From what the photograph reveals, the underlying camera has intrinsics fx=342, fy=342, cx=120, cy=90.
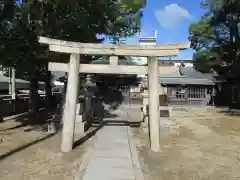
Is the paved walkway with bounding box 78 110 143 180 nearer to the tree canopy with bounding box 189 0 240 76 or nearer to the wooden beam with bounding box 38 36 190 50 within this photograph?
the wooden beam with bounding box 38 36 190 50

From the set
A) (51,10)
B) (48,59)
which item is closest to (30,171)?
(51,10)

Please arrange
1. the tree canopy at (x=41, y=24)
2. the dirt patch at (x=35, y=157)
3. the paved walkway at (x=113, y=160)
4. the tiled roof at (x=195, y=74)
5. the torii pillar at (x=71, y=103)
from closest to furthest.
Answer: the paved walkway at (x=113, y=160) < the dirt patch at (x=35, y=157) < the torii pillar at (x=71, y=103) < the tree canopy at (x=41, y=24) < the tiled roof at (x=195, y=74)

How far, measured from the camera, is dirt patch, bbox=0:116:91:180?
25.1 feet

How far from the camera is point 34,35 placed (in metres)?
13.5

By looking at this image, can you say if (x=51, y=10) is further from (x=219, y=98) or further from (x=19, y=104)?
(x=219, y=98)

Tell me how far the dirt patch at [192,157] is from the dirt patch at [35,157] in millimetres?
1916

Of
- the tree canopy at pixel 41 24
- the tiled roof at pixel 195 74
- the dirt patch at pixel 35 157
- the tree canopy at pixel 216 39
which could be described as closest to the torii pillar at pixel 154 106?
the dirt patch at pixel 35 157

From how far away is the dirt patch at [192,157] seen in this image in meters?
8.11

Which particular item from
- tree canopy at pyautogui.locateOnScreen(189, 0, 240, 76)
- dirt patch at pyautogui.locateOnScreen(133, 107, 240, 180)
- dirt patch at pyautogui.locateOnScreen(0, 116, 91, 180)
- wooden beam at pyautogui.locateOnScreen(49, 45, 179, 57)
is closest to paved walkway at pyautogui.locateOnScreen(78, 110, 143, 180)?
dirt patch at pyautogui.locateOnScreen(133, 107, 240, 180)

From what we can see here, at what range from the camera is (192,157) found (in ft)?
33.1

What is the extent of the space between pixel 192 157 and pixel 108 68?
3808 millimetres

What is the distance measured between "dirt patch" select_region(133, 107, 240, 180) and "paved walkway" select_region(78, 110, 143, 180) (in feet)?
1.09

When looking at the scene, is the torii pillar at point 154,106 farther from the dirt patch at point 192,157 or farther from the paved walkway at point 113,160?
the paved walkway at point 113,160

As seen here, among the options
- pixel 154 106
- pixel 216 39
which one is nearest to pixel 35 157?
pixel 154 106
